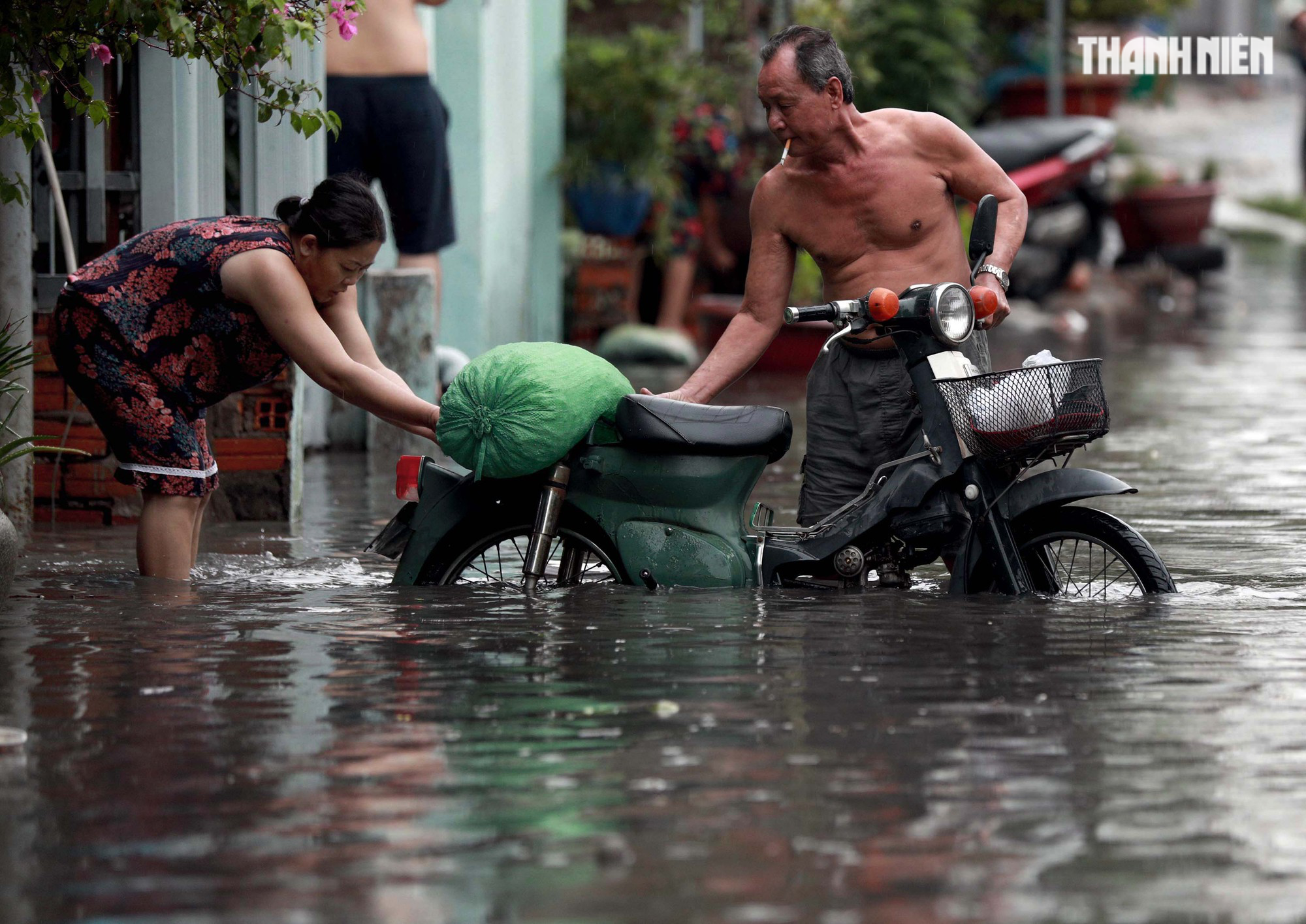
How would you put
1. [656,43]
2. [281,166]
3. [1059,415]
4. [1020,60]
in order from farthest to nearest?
[1020,60] → [656,43] → [281,166] → [1059,415]

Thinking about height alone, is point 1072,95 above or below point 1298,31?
above

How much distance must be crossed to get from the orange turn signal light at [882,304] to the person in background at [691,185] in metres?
9.86

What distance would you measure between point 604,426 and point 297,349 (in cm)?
90

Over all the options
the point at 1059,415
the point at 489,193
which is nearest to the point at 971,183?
the point at 1059,415

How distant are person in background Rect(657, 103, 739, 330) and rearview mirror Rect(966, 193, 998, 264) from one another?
31.2 feet

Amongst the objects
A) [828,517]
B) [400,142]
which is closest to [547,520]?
[828,517]

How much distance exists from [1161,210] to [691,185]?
7903mm

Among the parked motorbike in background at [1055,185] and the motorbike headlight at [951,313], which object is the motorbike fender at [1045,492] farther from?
the parked motorbike in background at [1055,185]

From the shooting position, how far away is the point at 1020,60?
24578 millimetres

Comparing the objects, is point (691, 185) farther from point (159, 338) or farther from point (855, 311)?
point (855, 311)

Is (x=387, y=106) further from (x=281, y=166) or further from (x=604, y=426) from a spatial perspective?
(x=604, y=426)

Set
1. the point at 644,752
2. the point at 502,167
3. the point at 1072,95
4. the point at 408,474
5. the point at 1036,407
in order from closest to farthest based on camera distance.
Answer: the point at 644,752 → the point at 1036,407 → the point at 408,474 → the point at 502,167 → the point at 1072,95

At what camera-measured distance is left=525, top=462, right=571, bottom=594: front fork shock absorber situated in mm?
6090

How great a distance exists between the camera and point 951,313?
604 cm
